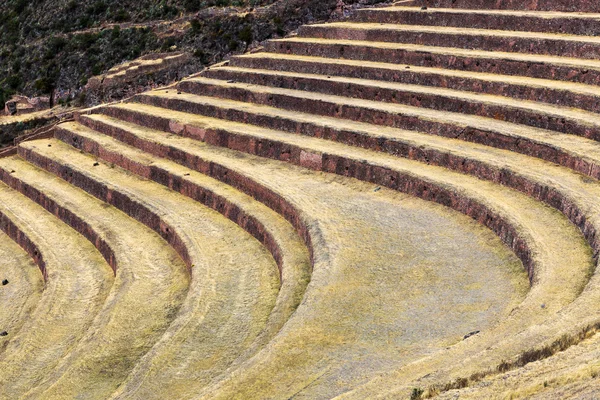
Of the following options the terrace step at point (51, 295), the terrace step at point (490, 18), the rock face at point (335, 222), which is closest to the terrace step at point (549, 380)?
the rock face at point (335, 222)

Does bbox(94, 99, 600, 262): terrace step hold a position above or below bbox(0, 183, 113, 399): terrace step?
above

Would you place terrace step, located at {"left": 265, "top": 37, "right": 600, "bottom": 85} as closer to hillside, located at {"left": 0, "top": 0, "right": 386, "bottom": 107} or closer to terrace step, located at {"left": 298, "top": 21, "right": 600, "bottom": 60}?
terrace step, located at {"left": 298, "top": 21, "right": 600, "bottom": 60}

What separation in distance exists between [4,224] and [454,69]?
851cm

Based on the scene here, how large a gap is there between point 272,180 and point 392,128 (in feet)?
7.87

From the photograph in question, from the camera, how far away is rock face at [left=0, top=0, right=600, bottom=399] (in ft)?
20.2

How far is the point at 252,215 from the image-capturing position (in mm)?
10836

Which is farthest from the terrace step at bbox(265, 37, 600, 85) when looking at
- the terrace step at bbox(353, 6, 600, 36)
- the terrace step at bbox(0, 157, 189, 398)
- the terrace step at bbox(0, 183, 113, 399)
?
the terrace step at bbox(0, 183, 113, 399)

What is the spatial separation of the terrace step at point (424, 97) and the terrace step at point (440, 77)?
153mm

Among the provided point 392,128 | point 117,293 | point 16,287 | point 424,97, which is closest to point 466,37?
point 424,97

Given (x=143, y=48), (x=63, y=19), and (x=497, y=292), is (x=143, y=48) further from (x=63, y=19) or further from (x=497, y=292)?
(x=497, y=292)

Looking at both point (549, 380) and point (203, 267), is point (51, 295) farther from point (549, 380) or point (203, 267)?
point (549, 380)

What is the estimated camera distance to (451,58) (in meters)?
14.5

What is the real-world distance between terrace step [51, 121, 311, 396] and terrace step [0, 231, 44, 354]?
2.53 metres

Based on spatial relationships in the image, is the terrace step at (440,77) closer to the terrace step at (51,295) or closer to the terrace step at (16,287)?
the terrace step at (51,295)
